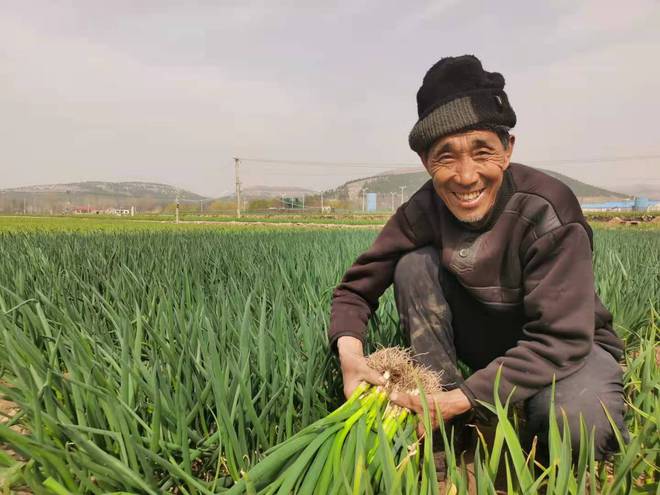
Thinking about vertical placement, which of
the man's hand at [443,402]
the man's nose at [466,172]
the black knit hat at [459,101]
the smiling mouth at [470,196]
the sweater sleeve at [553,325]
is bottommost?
the man's hand at [443,402]

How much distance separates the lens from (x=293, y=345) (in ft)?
3.90

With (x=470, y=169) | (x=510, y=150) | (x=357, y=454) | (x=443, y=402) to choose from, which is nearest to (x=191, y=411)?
(x=357, y=454)

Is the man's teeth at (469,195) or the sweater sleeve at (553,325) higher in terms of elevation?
the man's teeth at (469,195)

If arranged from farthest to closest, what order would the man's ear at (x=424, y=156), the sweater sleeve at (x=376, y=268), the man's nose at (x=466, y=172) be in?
the sweater sleeve at (x=376, y=268), the man's ear at (x=424, y=156), the man's nose at (x=466, y=172)

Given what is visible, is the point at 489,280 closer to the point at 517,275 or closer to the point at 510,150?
the point at 517,275

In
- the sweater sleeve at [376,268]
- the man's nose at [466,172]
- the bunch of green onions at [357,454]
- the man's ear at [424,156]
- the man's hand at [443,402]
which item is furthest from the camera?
the sweater sleeve at [376,268]

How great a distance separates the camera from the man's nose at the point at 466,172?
Answer: 43.2 inches

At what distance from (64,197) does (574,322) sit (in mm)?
97972

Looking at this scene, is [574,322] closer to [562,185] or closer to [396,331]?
[562,185]

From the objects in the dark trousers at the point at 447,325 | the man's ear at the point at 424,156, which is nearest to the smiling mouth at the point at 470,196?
the man's ear at the point at 424,156

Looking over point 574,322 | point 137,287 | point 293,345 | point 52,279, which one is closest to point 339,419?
point 293,345

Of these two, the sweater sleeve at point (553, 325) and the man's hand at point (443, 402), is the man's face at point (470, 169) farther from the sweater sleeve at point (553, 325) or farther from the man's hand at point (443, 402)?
the man's hand at point (443, 402)

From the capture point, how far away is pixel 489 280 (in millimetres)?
1201

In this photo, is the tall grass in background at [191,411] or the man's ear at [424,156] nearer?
the tall grass in background at [191,411]
